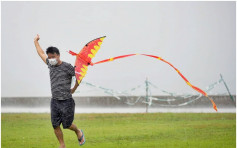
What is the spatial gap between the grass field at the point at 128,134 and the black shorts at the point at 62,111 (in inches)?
57.1

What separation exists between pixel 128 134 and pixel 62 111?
3197 mm

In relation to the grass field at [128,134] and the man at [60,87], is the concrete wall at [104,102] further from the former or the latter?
the man at [60,87]

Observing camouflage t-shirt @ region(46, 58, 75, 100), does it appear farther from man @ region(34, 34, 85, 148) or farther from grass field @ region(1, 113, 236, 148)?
grass field @ region(1, 113, 236, 148)

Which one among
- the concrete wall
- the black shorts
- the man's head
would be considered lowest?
the concrete wall

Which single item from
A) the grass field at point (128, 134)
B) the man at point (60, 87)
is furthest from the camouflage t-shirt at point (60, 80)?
the grass field at point (128, 134)

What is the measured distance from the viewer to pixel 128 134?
9789 millimetres

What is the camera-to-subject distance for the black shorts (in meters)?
6.82

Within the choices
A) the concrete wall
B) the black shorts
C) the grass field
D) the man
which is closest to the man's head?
the man

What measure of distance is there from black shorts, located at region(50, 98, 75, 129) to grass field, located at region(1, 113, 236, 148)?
1.45 meters

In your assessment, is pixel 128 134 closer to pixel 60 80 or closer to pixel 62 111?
pixel 62 111

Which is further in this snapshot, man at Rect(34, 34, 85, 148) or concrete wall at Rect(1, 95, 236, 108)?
concrete wall at Rect(1, 95, 236, 108)

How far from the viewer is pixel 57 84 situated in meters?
6.79

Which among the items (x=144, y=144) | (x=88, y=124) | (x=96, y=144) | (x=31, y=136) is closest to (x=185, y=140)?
(x=144, y=144)

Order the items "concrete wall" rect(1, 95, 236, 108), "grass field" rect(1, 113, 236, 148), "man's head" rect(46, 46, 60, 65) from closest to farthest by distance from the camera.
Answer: "man's head" rect(46, 46, 60, 65) < "grass field" rect(1, 113, 236, 148) < "concrete wall" rect(1, 95, 236, 108)
